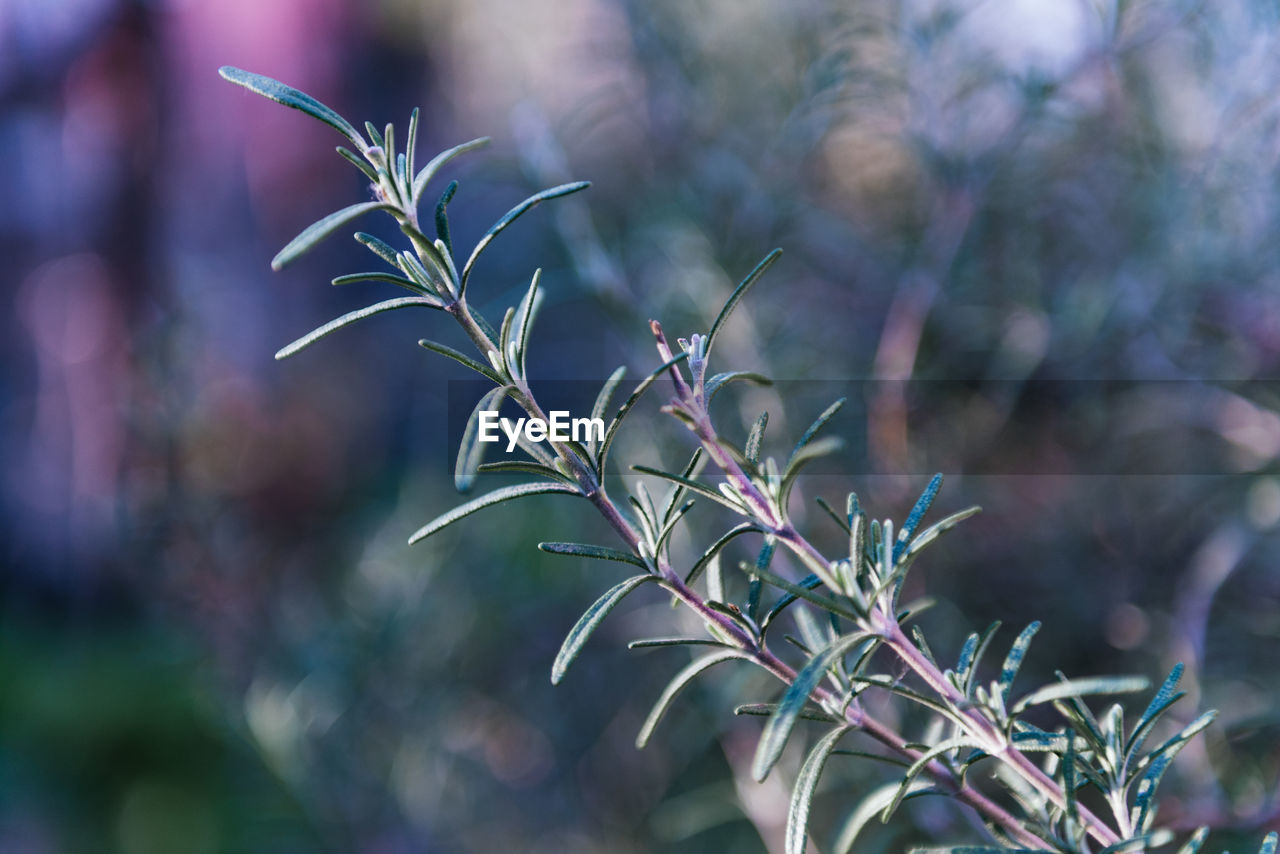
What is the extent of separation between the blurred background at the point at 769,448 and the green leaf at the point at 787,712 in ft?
1.02

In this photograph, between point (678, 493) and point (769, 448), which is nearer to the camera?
point (678, 493)

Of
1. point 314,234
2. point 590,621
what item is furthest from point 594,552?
point 314,234

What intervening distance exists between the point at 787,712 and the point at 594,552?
84 mm

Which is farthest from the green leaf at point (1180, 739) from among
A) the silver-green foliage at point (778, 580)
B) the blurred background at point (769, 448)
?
the blurred background at point (769, 448)

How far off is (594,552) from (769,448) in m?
0.48

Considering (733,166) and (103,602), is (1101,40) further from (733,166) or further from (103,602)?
(103,602)

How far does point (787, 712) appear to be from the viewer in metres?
0.18

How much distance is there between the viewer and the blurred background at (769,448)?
638 mm

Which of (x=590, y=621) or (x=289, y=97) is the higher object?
(x=289, y=97)

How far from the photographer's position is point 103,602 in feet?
5.27

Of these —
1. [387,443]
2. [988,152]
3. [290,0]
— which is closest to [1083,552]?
[988,152]

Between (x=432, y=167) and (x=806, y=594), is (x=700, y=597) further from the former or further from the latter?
(x=432, y=167)

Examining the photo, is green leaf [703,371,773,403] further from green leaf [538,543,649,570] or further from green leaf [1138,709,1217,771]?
green leaf [1138,709,1217,771]

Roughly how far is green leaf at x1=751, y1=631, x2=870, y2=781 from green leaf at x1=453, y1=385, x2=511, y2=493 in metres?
0.10
